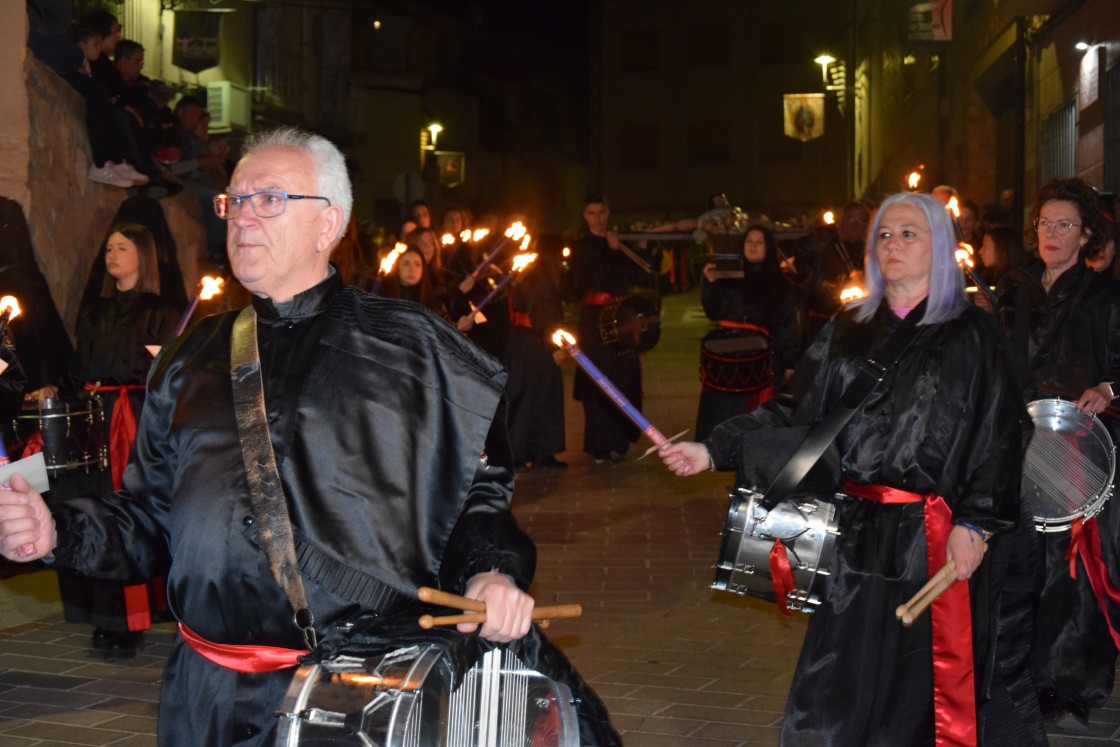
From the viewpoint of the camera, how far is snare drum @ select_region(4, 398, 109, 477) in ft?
21.6

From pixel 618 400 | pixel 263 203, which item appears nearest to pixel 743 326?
pixel 618 400

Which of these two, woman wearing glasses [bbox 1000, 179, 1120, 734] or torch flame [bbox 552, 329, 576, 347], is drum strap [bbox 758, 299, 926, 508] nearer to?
torch flame [bbox 552, 329, 576, 347]

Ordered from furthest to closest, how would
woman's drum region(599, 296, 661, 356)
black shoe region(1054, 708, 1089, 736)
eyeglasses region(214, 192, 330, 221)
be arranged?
woman's drum region(599, 296, 661, 356), black shoe region(1054, 708, 1089, 736), eyeglasses region(214, 192, 330, 221)

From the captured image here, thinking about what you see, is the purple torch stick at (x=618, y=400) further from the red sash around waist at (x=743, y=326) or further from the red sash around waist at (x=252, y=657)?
the red sash around waist at (x=743, y=326)

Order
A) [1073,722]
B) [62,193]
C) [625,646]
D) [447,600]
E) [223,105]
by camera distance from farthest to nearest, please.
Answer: [223,105], [62,193], [625,646], [1073,722], [447,600]

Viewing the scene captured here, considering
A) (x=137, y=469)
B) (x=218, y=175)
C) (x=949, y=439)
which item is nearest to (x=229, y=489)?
(x=137, y=469)

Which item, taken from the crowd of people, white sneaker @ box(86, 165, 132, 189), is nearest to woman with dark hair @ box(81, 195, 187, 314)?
the crowd of people

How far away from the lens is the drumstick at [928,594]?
4367 millimetres

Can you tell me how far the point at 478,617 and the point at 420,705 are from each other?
1.09 ft

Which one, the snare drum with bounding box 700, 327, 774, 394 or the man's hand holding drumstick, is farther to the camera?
the snare drum with bounding box 700, 327, 774, 394

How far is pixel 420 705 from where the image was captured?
101 inches

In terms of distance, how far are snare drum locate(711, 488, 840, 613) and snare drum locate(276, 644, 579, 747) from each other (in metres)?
2.03

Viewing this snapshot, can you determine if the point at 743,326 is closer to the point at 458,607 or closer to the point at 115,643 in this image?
the point at 115,643

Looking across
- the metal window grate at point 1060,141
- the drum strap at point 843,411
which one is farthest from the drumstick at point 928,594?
the metal window grate at point 1060,141
